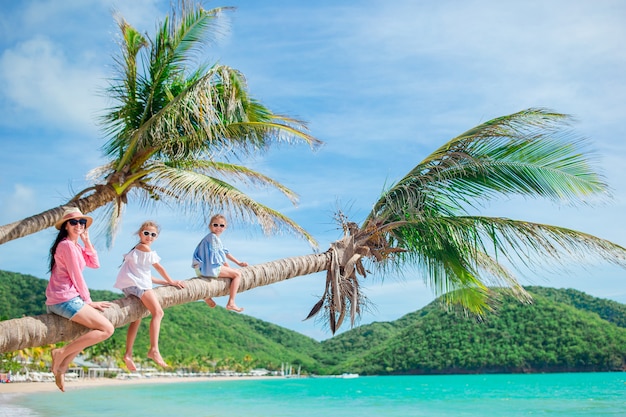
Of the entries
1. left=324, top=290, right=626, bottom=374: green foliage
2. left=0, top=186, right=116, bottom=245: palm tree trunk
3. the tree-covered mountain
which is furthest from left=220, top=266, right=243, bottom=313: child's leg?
left=324, top=290, right=626, bottom=374: green foliage

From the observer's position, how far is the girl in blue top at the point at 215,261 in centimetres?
551

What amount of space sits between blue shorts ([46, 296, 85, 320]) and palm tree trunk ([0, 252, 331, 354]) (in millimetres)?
77

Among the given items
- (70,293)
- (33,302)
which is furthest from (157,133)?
(33,302)

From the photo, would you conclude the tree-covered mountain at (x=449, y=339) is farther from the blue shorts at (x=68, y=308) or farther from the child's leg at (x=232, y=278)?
the blue shorts at (x=68, y=308)

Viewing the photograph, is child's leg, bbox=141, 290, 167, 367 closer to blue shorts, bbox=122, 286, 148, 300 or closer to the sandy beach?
blue shorts, bbox=122, 286, 148, 300

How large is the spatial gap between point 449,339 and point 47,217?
3427 inches

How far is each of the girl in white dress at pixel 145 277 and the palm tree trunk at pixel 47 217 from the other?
3.51m

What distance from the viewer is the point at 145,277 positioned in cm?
493

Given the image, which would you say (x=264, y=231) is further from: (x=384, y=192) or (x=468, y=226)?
(x=468, y=226)

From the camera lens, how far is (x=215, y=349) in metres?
91.1

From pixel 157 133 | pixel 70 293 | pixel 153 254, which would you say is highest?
pixel 157 133

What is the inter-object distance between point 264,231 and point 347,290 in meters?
1.76

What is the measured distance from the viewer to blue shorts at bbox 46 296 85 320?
4.33 meters

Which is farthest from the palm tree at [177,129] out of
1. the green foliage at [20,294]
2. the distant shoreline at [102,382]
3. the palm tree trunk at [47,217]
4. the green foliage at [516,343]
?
the green foliage at [516,343]
